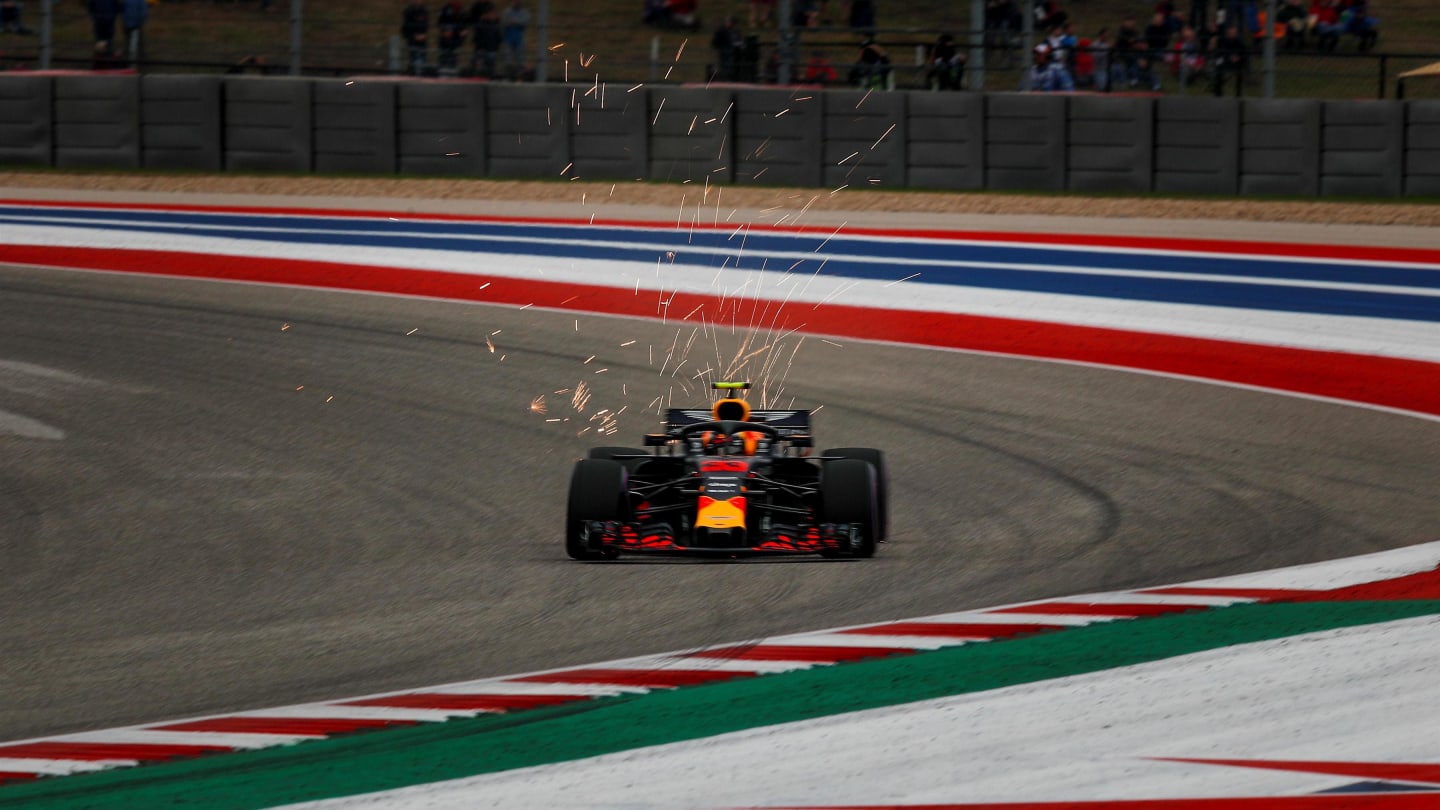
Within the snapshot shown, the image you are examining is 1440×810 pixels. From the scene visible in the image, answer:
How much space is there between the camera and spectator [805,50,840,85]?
22.1m

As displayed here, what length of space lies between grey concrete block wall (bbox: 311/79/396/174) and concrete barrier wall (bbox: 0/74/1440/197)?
2cm

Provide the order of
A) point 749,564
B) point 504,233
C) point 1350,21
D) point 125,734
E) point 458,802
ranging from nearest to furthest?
point 458,802, point 125,734, point 749,564, point 504,233, point 1350,21

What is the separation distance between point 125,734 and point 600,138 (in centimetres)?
1678

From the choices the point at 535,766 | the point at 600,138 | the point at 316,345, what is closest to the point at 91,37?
the point at 600,138

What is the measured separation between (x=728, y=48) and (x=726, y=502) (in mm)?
16602

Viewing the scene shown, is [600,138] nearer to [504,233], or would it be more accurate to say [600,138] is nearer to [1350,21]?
[504,233]

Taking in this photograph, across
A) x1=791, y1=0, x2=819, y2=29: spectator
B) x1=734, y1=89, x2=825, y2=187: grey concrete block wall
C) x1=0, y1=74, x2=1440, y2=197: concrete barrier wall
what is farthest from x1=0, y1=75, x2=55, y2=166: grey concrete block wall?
x1=791, y1=0, x2=819, y2=29: spectator

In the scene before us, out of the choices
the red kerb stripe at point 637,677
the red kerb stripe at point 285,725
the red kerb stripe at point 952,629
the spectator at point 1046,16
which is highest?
the spectator at point 1046,16

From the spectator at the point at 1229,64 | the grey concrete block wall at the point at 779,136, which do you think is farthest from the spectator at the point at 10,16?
the spectator at the point at 1229,64

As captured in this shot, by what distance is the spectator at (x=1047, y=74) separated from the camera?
21203mm

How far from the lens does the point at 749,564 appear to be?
7086 millimetres

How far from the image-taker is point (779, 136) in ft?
68.6

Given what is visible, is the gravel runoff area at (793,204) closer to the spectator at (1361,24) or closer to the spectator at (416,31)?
the spectator at (416,31)

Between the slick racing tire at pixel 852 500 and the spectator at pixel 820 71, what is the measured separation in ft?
50.8
